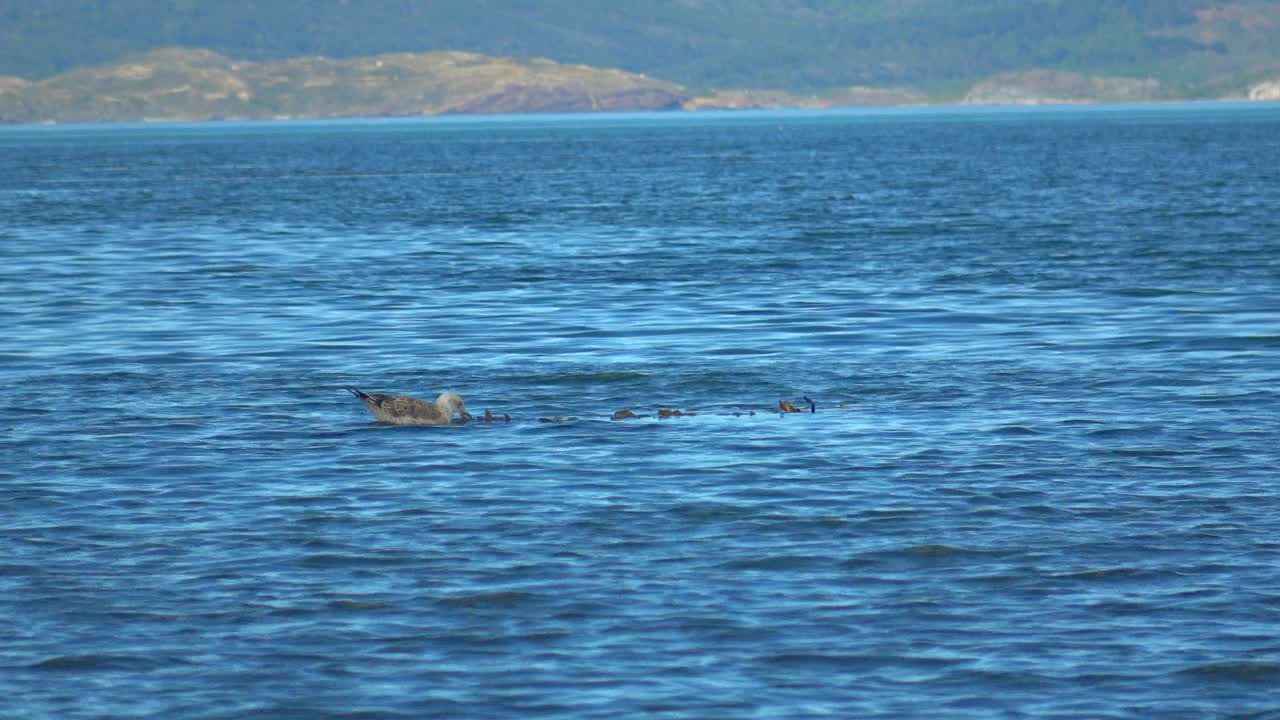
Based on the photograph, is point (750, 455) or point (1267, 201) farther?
point (1267, 201)

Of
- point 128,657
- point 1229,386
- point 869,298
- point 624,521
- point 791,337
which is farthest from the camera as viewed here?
point 869,298

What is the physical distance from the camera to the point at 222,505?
669 inches

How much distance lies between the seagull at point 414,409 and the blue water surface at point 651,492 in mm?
236

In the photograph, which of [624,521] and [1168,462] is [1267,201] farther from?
[624,521]

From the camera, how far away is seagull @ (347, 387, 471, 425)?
21.0 m

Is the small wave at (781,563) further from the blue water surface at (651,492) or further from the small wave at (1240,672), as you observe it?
the small wave at (1240,672)

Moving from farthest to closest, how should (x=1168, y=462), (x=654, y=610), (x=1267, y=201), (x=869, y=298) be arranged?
(x=1267, y=201) < (x=869, y=298) < (x=1168, y=462) < (x=654, y=610)

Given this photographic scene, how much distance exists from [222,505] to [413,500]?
1.81 meters

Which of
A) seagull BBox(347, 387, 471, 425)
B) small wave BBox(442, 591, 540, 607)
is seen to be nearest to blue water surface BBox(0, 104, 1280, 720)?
small wave BBox(442, 591, 540, 607)

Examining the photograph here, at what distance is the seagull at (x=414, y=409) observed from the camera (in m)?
21.0

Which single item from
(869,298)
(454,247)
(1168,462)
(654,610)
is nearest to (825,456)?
(1168,462)

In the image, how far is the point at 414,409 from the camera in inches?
832

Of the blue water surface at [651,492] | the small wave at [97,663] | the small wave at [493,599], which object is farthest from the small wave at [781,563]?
the small wave at [97,663]

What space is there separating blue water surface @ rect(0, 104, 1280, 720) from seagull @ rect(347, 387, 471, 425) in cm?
24
